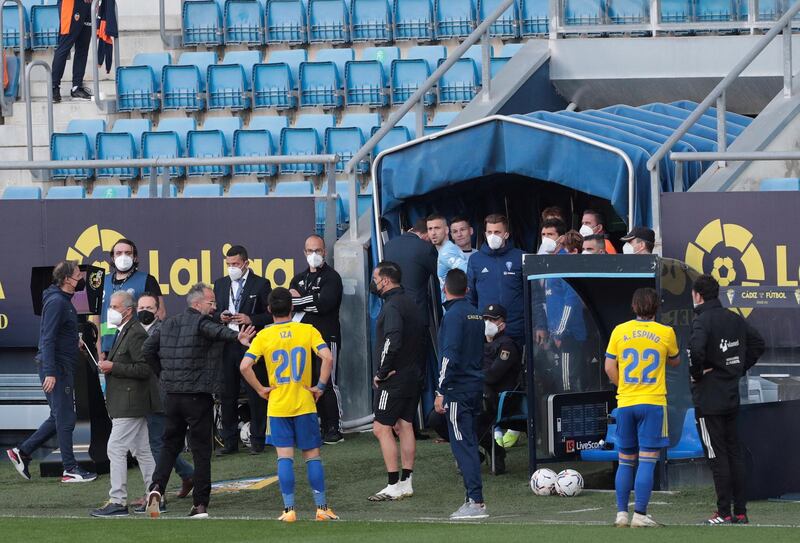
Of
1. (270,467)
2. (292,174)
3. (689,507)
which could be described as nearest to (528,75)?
(292,174)

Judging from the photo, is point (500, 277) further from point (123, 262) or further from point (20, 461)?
point (20, 461)

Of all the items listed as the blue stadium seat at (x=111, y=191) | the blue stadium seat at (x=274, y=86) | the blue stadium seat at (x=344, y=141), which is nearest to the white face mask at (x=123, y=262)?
the blue stadium seat at (x=111, y=191)

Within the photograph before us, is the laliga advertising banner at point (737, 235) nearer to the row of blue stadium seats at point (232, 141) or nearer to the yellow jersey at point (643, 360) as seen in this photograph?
the yellow jersey at point (643, 360)

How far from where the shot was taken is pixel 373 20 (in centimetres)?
1908

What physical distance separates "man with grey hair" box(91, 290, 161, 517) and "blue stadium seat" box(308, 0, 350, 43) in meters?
8.67

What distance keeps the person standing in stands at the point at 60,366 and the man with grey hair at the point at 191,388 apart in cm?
194

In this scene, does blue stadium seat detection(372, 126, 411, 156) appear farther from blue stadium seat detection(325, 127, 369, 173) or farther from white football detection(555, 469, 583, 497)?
white football detection(555, 469, 583, 497)

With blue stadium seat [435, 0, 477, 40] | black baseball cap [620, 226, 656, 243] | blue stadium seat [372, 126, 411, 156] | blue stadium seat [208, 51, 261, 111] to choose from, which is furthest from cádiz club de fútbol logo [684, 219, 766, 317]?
blue stadium seat [208, 51, 261, 111]

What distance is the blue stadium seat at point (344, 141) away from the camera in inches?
667

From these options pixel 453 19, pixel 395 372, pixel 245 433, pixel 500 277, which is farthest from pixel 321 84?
pixel 395 372

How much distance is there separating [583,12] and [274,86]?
12.6 ft

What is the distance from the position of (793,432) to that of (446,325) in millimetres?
2594

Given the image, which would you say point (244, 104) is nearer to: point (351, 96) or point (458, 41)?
point (351, 96)

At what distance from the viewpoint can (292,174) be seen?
56.1 ft
